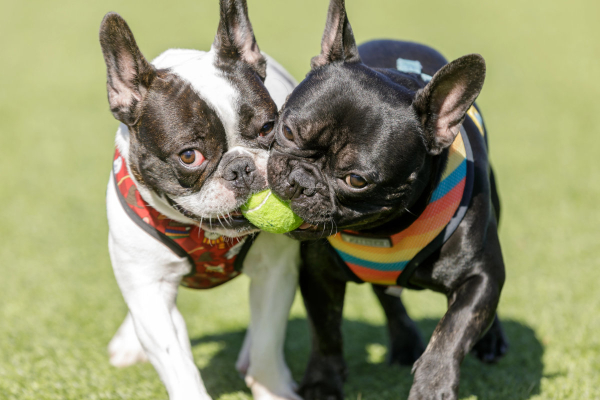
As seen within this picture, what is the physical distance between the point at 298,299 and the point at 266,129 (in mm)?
2947

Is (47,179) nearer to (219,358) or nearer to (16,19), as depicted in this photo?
(219,358)

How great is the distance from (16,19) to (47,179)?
1037 centimetres

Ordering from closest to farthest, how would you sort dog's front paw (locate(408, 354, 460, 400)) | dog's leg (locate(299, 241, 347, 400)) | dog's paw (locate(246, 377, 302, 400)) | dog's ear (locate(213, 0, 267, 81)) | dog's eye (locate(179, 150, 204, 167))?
dog's front paw (locate(408, 354, 460, 400)) < dog's eye (locate(179, 150, 204, 167)) < dog's ear (locate(213, 0, 267, 81)) < dog's leg (locate(299, 241, 347, 400)) < dog's paw (locate(246, 377, 302, 400))

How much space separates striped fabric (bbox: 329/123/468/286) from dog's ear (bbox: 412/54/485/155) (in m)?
0.20

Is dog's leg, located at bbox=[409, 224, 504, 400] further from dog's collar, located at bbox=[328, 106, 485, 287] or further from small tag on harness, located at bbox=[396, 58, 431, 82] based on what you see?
small tag on harness, located at bbox=[396, 58, 431, 82]

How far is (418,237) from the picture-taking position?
3.46 metres

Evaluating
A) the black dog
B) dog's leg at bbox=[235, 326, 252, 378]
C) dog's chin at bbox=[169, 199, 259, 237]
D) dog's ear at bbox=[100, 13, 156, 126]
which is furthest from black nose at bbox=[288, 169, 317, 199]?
dog's leg at bbox=[235, 326, 252, 378]

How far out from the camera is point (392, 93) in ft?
10.9

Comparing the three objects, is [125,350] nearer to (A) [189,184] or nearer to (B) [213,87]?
(A) [189,184]

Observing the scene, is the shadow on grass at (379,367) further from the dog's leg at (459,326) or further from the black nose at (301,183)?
the black nose at (301,183)

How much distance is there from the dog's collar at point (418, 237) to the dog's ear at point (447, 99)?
0.20 meters

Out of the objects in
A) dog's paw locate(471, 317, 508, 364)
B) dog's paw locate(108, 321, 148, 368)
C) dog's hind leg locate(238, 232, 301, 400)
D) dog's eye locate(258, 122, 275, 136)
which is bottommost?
dog's paw locate(108, 321, 148, 368)

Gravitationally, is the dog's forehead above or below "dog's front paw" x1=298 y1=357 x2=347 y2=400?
above

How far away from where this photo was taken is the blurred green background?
444 centimetres
